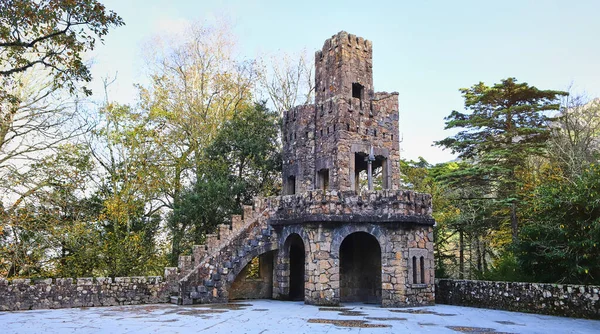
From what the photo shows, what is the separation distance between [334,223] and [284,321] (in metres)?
5.12

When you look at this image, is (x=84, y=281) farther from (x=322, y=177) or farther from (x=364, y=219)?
(x=322, y=177)

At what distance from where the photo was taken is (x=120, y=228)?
2172 centimetres

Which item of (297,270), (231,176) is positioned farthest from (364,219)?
(231,176)

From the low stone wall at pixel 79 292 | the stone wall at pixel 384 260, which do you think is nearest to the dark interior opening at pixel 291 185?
the stone wall at pixel 384 260

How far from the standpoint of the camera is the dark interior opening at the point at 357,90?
2188 cm

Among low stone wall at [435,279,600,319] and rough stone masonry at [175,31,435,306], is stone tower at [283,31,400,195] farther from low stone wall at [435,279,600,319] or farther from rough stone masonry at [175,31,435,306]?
low stone wall at [435,279,600,319]

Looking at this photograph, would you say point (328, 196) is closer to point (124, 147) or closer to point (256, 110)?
point (256, 110)

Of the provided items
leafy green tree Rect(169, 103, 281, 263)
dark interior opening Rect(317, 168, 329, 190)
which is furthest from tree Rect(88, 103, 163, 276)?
dark interior opening Rect(317, 168, 329, 190)

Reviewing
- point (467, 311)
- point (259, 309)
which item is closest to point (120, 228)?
point (259, 309)

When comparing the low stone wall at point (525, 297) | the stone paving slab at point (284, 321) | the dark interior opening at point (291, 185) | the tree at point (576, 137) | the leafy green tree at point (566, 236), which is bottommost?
the stone paving slab at point (284, 321)

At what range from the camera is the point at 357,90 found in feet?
72.9

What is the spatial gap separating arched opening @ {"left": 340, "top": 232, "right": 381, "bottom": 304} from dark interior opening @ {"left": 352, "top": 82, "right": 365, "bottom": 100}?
6682 mm

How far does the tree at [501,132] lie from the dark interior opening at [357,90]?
657 cm

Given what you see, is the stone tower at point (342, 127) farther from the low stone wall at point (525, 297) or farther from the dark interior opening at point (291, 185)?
the low stone wall at point (525, 297)
